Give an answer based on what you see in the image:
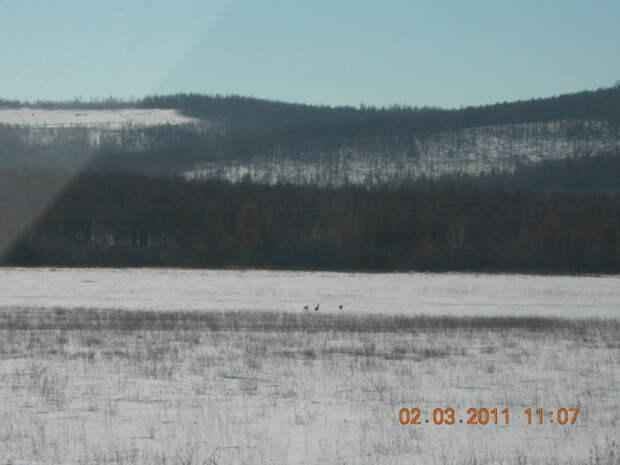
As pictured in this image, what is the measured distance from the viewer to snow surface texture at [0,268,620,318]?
3262cm

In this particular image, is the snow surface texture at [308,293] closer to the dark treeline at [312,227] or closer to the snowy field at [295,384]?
the snowy field at [295,384]

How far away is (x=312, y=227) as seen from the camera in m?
90.9

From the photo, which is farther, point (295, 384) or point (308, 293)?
point (308, 293)

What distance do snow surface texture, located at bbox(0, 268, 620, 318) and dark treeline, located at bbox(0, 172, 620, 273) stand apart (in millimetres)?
16502

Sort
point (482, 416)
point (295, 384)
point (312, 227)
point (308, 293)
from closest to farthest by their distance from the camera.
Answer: point (482, 416) → point (295, 384) → point (308, 293) → point (312, 227)

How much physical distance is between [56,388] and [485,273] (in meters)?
55.4

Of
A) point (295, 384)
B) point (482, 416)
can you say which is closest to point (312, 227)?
point (295, 384)

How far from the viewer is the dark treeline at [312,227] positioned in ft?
244

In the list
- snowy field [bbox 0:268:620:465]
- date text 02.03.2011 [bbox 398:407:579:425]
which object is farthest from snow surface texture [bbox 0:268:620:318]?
date text 02.03.2011 [bbox 398:407:579:425]

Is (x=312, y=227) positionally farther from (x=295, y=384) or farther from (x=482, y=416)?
(x=482, y=416)

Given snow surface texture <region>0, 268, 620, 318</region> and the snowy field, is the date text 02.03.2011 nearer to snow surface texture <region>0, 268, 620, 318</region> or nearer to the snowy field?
the snowy field

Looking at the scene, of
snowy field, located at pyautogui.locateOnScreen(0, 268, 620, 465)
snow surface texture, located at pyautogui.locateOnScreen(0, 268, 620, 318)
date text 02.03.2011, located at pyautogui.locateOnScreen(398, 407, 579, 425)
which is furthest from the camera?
snow surface texture, located at pyautogui.locateOnScreen(0, 268, 620, 318)

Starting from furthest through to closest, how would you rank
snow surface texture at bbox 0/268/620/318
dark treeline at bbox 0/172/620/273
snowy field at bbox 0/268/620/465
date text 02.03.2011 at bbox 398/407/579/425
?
dark treeline at bbox 0/172/620/273 → snow surface texture at bbox 0/268/620/318 → date text 02.03.2011 at bbox 398/407/579/425 → snowy field at bbox 0/268/620/465

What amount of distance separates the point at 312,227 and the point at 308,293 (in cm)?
4995
